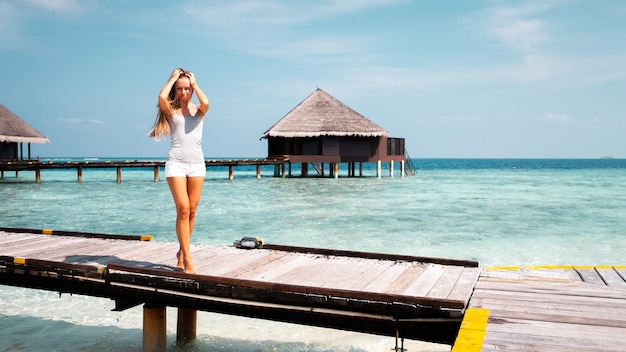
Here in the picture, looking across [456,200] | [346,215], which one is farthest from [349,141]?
[346,215]

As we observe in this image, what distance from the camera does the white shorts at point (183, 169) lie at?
4.43 meters

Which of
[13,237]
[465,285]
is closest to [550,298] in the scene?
[465,285]

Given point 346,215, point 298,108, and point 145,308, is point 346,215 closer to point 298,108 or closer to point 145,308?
point 145,308

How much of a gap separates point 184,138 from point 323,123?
3254cm

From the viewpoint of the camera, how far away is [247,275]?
15.6 ft

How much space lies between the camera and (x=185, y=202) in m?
4.50

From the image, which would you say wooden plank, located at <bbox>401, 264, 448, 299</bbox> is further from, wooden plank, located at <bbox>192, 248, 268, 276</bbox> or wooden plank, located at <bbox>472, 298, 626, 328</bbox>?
wooden plank, located at <bbox>192, 248, 268, 276</bbox>

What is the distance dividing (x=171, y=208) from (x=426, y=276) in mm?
17540

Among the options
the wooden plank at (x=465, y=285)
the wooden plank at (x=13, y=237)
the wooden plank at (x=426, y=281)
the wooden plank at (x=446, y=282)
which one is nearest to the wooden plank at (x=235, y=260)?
the wooden plank at (x=426, y=281)

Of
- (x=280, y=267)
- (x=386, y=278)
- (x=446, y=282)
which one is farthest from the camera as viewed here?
(x=280, y=267)

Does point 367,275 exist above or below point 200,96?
below

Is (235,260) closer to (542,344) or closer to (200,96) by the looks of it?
(200,96)

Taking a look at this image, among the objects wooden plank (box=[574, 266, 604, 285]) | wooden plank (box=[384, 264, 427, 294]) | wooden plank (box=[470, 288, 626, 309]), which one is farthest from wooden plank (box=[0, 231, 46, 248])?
wooden plank (box=[574, 266, 604, 285])

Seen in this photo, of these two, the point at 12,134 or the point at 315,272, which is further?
the point at 12,134
